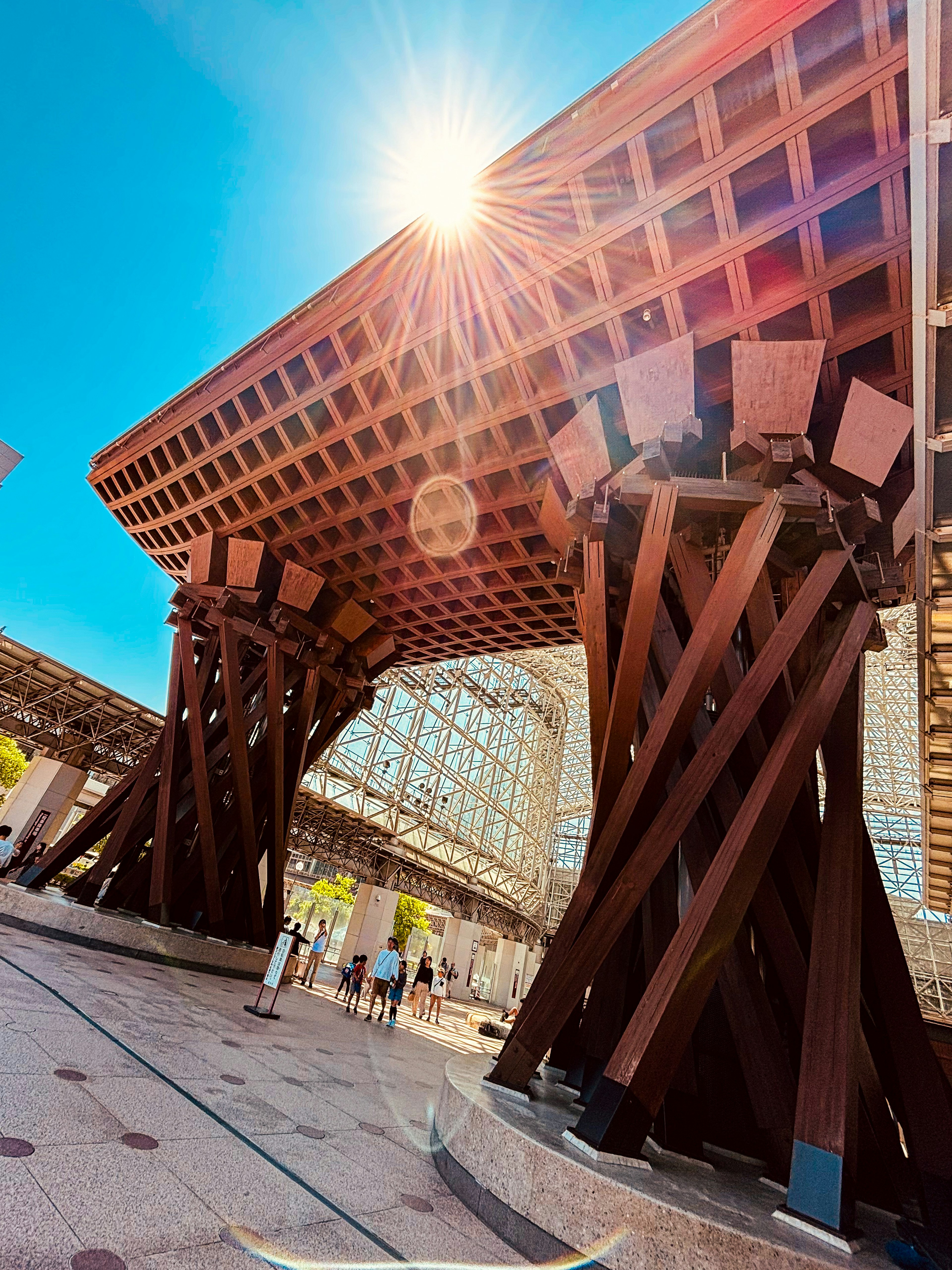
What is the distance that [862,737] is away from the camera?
4.57m

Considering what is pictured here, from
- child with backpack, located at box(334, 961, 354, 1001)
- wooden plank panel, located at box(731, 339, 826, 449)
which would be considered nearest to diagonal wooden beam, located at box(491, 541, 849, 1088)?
wooden plank panel, located at box(731, 339, 826, 449)

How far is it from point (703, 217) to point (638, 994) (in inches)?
260

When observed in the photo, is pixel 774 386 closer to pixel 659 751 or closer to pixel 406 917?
pixel 659 751

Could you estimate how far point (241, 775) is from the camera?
1027 centimetres

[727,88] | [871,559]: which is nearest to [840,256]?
[727,88]

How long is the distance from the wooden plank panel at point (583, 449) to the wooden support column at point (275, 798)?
643 centimetres

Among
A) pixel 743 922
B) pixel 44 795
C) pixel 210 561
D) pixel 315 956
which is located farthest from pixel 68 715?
pixel 743 922

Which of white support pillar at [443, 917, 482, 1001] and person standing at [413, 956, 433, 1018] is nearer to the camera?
person standing at [413, 956, 433, 1018]

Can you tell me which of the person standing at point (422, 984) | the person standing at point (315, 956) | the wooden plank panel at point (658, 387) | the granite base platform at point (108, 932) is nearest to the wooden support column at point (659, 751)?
the wooden plank panel at point (658, 387)

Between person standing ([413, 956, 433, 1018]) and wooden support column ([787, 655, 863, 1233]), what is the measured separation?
13.3 metres

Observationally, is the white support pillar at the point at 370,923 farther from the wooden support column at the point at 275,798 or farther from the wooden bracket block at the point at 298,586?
the wooden bracket block at the point at 298,586

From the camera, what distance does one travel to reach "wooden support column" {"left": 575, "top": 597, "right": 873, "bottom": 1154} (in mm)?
3004

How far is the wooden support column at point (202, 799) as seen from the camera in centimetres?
1000

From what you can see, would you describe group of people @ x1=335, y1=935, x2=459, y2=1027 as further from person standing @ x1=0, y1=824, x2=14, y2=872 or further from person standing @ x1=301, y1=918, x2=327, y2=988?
person standing @ x1=0, y1=824, x2=14, y2=872
